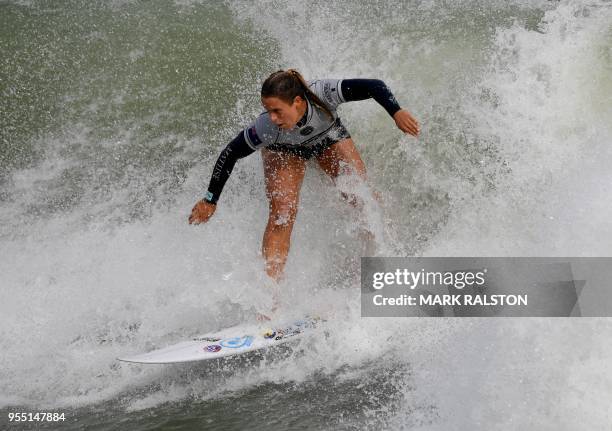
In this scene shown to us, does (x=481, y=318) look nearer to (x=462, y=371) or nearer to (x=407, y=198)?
(x=462, y=371)

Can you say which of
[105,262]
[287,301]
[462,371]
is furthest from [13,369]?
[462,371]

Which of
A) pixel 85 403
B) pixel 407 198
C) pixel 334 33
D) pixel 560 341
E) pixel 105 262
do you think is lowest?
pixel 85 403

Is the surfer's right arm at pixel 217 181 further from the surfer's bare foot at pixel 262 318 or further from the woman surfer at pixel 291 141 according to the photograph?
the surfer's bare foot at pixel 262 318

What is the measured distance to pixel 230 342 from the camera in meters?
4.23

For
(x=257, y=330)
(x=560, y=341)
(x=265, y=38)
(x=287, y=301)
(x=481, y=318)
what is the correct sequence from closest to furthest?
(x=560, y=341) < (x=481, y=318) < (x=257, y=330) < (x=287, y=301) < (x=265, y=38)

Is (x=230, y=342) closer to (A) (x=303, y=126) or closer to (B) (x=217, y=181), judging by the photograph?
(B) (x=217, y=181)

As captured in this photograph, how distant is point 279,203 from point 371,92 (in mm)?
1004

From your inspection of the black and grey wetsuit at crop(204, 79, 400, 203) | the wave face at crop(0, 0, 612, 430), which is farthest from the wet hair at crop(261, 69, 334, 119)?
the wave face at crop(0, 0, 612, 430)

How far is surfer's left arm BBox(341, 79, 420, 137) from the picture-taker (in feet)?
13.9

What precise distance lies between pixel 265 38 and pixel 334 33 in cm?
133

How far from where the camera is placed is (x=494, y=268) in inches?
175

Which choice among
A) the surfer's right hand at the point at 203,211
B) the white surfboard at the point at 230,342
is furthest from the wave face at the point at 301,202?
the surfer's right hand at the point at 203,211

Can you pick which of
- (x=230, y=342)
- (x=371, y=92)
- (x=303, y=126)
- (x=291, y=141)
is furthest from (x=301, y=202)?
(x=230, y=342)

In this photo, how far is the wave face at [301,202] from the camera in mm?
3486
